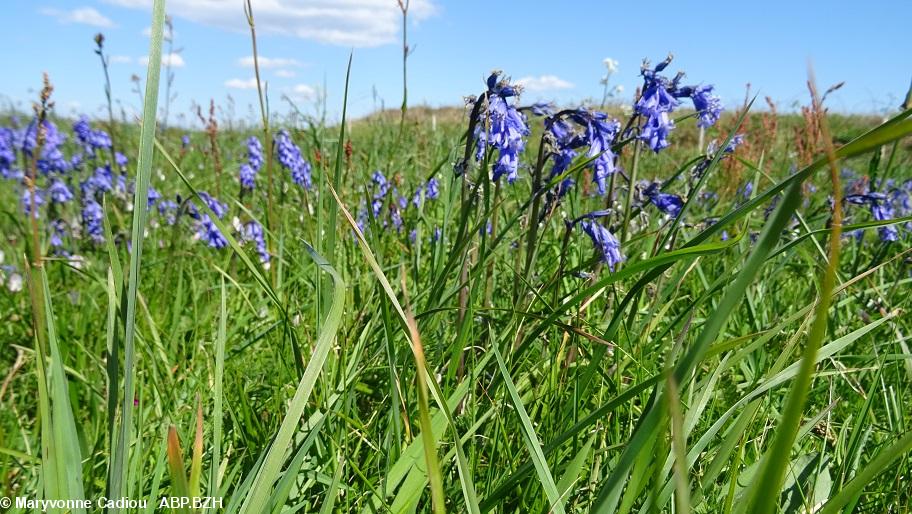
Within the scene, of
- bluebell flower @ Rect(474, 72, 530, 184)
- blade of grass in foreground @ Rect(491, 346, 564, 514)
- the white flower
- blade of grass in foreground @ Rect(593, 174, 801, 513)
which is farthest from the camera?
the white flower

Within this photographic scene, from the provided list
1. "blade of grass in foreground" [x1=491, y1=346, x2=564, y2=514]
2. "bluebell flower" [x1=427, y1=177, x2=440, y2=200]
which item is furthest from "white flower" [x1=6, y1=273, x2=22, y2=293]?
"blade of grass in foreground" [x1=491, y1=346, x2=564, y2=514]

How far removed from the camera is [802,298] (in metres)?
2.86

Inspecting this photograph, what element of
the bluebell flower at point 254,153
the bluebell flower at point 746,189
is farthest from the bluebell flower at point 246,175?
the bluebell flower at point 746,189

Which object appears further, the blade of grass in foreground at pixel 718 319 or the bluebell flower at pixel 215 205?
the bluebell flower at pixel 215 205

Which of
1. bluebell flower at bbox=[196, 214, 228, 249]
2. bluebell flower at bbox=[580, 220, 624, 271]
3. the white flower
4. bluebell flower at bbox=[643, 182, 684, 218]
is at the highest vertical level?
bluebell flower at bbox=[643, 182, 684, 218]

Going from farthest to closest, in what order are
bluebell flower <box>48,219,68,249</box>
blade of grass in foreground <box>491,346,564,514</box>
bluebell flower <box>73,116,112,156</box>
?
1. bluebell flower <box>73,116,112,156</box>
2. bluebell flower <box>48,219,68,249</box>
3. blade of grass in foreground <box>491,346,564,514</box>

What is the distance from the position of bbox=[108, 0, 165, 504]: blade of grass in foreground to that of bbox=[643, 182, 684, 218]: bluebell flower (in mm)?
1776

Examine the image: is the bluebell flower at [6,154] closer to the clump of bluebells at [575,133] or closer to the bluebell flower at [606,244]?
the clump of bluebells at [575,133]

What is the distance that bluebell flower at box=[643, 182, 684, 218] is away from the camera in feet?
7.29

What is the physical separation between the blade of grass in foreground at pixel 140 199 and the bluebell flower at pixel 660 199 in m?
1.78

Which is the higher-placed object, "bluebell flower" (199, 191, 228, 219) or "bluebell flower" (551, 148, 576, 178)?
"bluebell flower" (551, 148, 576, 178)

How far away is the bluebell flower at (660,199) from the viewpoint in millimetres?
2223

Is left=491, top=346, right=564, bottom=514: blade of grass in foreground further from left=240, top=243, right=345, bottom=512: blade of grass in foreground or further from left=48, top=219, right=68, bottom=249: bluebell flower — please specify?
left=48, top=219, right=68, bottom=249: bluebell flower

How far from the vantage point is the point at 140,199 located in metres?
0.78
